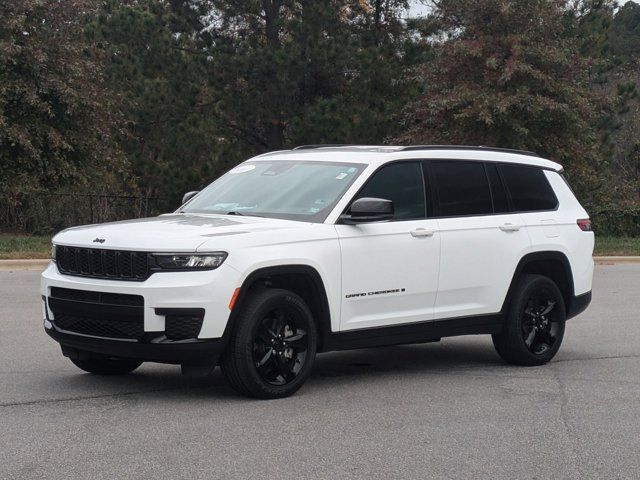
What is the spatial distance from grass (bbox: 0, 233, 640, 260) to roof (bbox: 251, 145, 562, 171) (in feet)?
40.5

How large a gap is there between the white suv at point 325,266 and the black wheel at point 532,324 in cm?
1

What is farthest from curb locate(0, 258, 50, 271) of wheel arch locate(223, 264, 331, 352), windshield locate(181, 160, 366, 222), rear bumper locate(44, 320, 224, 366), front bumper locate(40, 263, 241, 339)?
front bumper locate(40, 263, 241, 339)

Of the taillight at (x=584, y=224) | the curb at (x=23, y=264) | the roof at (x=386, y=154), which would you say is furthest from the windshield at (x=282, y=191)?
the curb at (x=23, y=264)

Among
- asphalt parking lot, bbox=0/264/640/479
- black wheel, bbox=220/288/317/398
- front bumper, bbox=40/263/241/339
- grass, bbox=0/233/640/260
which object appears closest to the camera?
asphalt parking lot, bbox=0/264/640/479

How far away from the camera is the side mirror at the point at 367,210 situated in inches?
327

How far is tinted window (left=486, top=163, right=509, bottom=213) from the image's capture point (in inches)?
388

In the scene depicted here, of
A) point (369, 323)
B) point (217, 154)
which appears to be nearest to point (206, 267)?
point (369, 323)

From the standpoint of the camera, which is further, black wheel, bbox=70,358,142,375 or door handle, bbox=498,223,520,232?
door handle, bbox=498,223,520,232

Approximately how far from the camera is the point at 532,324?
9953mm

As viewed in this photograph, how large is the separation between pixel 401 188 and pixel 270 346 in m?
1.93

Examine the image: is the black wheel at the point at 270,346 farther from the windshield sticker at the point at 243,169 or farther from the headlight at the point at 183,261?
the windshield sticker at the point at 243,169

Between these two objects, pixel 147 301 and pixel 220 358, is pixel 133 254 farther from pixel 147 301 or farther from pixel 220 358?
pixel 220 358

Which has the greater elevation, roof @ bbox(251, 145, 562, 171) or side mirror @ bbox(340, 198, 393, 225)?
roof @ bbox(251, 145, 562, 171)

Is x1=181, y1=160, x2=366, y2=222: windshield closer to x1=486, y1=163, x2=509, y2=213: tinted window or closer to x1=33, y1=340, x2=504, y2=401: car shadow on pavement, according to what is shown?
x1=33, y1=340, x2=504, y2=401: car shadow on pavement
